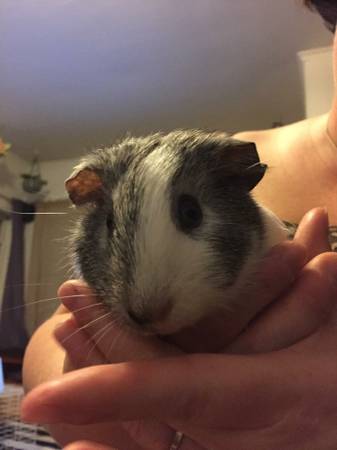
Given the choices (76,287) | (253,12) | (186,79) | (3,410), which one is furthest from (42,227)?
(76,287)

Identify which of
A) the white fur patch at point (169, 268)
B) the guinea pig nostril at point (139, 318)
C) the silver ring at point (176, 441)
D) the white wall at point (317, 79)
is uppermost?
the white wall at point (317, 79)

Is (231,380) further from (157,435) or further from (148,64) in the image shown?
(148,64)

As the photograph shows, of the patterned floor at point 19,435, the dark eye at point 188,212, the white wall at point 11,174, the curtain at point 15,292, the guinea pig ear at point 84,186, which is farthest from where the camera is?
the white wall at point 11,174

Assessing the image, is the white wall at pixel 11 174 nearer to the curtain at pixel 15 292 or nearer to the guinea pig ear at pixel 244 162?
the curtain at pixel 15 292

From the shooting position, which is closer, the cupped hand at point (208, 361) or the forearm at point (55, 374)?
the cupped hand at point (208, 361)

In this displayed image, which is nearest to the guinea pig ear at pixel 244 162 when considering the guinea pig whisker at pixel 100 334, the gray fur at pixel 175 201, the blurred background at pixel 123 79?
the gray fur at pixel 175 201

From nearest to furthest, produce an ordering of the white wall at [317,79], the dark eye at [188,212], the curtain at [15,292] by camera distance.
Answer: the dark eye at [188,212]
the white wall at [317,79]
the curtain at [15,292]

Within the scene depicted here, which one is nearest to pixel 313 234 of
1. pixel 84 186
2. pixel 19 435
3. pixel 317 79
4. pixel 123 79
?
pixel 84 186

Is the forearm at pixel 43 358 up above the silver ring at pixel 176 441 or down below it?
below
